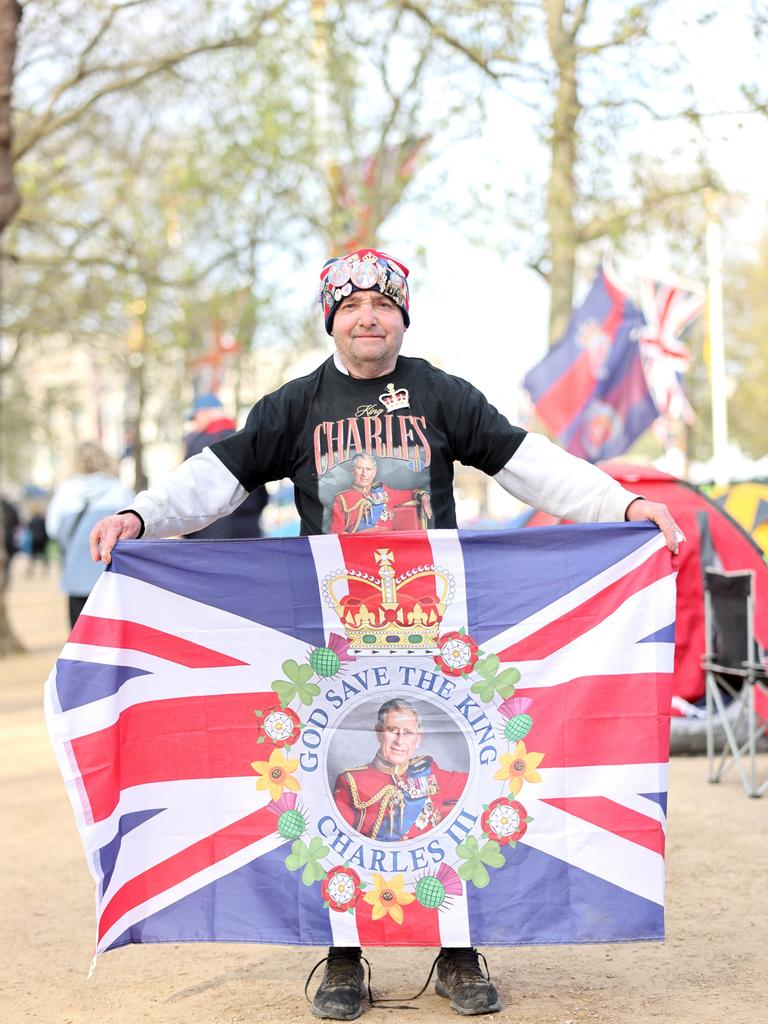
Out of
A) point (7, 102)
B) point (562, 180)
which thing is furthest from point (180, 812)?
point (562, 180)

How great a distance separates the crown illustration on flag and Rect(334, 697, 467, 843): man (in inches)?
7.3

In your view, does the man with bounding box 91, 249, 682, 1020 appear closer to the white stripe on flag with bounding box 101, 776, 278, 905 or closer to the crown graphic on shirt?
the crown graphic on shirt

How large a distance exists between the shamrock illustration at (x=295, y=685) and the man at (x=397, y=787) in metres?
0.23

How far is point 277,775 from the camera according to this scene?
4457 millimetres

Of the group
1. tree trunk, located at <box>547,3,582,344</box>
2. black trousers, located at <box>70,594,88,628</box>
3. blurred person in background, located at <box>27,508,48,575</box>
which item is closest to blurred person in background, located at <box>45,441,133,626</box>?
black trousers, located at <box>70,594,88,628</box>

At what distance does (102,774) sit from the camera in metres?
4.45

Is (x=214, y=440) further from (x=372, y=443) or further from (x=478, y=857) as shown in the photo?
(x=478, y=857)

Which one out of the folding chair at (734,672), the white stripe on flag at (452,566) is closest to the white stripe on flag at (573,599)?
the white stripe on flag at (452,566)

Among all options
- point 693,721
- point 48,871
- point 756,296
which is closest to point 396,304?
point 48,871

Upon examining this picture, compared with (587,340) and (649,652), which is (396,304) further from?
(587,340)

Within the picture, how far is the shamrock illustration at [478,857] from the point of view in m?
4.34

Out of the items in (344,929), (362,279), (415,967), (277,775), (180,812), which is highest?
(362,279)

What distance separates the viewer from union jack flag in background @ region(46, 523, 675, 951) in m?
4.34

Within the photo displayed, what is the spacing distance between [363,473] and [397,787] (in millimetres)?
963
